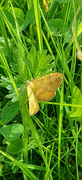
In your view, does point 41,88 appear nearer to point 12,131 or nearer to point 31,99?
point 31,99

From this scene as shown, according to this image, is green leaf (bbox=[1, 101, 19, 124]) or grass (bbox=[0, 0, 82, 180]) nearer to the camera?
grass (bbox=[0, 0, 82, 180])

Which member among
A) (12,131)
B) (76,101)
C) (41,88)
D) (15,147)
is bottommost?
(15,147)

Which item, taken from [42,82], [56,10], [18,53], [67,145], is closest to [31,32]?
[56,10]

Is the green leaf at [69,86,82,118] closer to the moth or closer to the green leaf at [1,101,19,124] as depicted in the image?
the moth

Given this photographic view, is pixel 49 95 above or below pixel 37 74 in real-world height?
below

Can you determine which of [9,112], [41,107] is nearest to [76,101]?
[41,107]

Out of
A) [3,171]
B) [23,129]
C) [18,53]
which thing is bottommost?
[3,171]

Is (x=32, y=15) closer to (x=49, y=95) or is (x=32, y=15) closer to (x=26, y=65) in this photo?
(x=26, y=65)

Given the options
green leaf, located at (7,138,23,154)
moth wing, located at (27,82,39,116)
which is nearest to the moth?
moth wing, located at (27,82,39,116)
